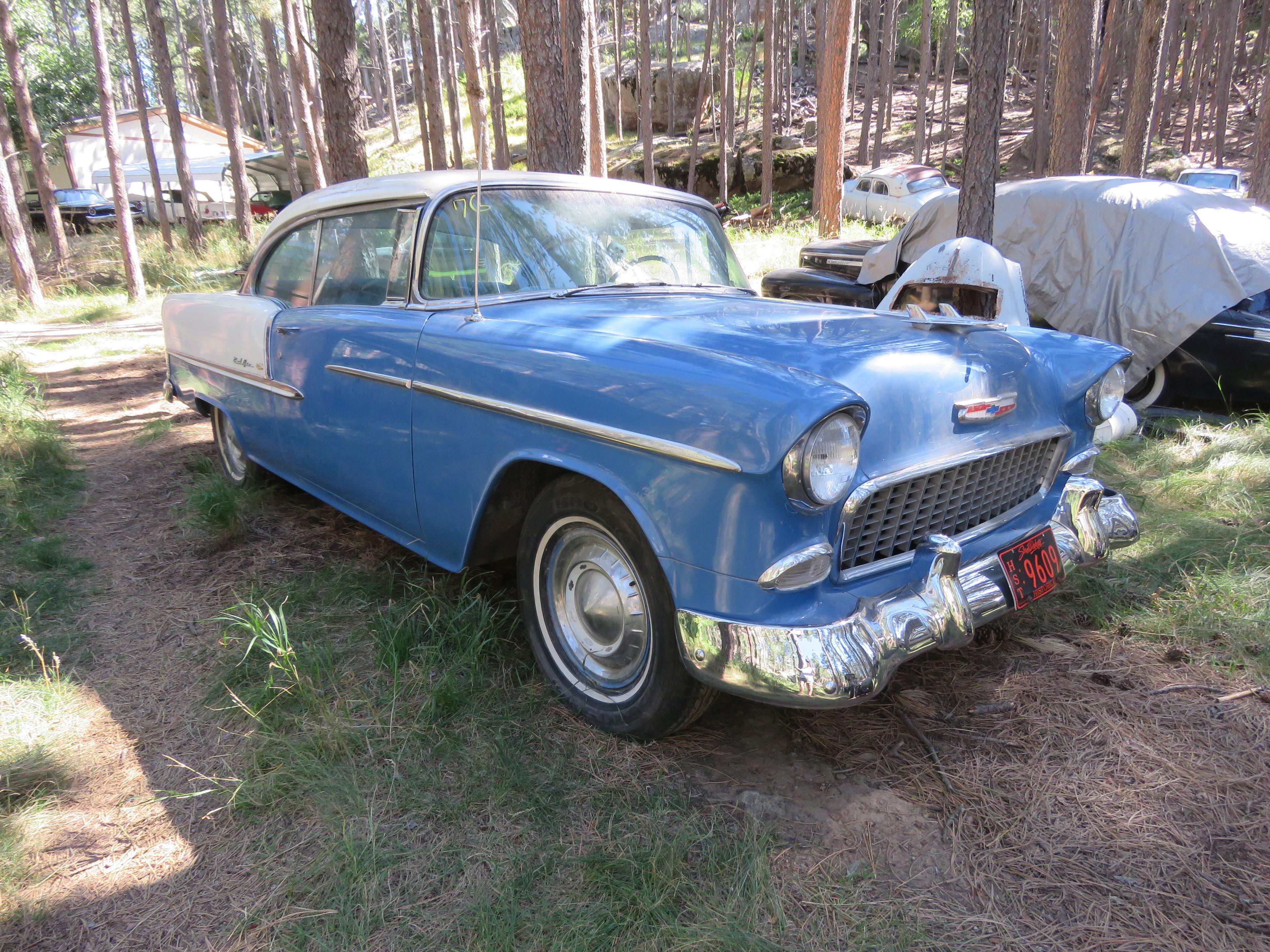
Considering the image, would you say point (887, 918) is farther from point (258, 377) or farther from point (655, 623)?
point (258, 377)

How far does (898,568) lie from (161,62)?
15.9 metres

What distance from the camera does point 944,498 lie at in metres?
2.17

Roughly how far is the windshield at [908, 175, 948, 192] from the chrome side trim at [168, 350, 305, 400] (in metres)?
15.4

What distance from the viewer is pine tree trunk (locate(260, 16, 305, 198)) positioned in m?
19.8

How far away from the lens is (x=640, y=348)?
6.93 ft

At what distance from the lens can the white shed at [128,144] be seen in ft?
89.4

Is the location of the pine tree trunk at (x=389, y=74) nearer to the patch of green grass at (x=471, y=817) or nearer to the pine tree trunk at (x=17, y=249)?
the pine tree trunk at (x=17, y=249)

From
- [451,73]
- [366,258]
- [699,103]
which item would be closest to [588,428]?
[366,258]

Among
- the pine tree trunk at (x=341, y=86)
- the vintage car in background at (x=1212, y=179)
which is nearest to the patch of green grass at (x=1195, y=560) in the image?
the pine tree trunk at (x=341, y=86)

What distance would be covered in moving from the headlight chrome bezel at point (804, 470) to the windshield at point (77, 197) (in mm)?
28061

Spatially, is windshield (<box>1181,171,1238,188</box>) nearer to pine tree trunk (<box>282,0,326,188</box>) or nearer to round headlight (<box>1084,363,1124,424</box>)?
round headlight (<box>1084,363,1124,424</box>)

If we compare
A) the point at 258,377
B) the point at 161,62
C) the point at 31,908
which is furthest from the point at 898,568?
the point at 161,62

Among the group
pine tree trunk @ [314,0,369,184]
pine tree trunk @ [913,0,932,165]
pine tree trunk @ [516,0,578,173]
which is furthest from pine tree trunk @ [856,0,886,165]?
pine tree trunk @ [516,0,578,173]

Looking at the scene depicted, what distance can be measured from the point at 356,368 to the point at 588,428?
1.23 metres
